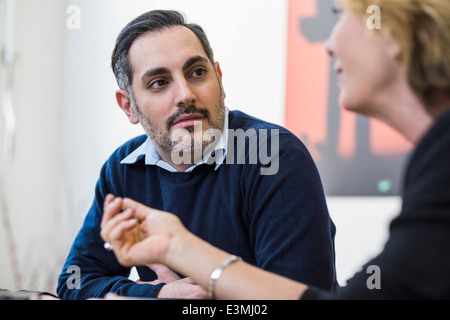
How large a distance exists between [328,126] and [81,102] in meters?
1.17

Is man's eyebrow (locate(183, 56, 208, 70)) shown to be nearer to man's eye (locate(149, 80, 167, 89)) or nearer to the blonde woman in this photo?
man's eye (locate(149, 80, 167, 89))

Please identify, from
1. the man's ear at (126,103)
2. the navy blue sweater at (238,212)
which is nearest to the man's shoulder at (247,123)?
the navy blue sweater at (238,212)

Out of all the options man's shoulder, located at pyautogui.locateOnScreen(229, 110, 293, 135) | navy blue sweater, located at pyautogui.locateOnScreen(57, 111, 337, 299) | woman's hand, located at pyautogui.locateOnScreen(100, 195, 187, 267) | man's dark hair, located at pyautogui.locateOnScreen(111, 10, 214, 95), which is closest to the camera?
woman's hand, located at pyautogui.locateOnScreen(100, 195, 187, 267)

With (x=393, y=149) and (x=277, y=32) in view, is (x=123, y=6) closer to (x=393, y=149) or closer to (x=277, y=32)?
(x=277, y=32)

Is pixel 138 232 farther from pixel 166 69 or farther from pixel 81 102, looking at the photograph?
pixel 81 102

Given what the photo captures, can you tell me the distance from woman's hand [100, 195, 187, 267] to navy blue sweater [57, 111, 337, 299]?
327 millimetres

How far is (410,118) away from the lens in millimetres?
774

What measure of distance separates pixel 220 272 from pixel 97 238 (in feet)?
2.38

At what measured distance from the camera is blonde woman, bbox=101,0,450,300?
625 mm

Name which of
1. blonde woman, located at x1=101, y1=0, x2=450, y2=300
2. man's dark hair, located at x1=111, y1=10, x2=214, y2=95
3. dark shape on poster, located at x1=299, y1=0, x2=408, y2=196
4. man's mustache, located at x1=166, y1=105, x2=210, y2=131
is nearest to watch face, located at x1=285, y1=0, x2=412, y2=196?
dark shape on poster, located at x1=299, y1=0, x2=408, y2=196

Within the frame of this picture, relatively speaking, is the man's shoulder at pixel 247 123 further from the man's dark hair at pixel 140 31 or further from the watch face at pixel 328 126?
the watch face at pixel 328 126

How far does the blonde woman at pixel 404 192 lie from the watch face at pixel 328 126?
134 cm

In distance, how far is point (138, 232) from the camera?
0.86 meters
